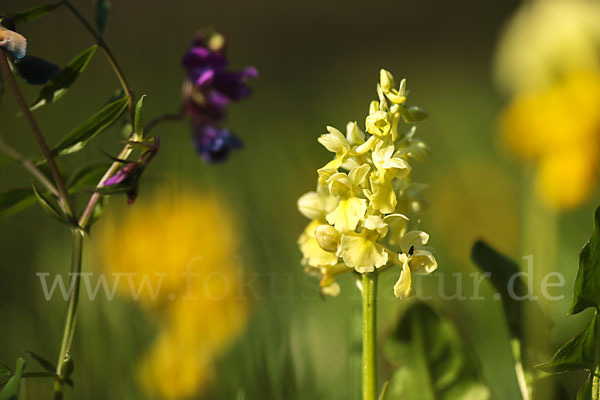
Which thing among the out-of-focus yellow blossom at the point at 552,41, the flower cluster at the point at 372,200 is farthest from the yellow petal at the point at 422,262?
the out-of-focus yellow blossom at the point at 552,41

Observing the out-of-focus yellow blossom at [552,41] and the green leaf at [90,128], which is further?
the out-of-focus yellow blossom at [552,41]

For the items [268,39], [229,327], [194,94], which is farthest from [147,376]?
[268,39]

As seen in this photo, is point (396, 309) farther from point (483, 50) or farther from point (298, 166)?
point (483, 50)

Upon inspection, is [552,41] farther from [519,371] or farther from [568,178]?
[519,371]

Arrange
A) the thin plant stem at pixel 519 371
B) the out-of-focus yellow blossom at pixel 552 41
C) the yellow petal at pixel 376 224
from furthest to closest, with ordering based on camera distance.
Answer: the out-of-focus yellow blossom at pixel 552 41, the thin plant stem at pixel 519 371, the yellow petal at pixel 376 224

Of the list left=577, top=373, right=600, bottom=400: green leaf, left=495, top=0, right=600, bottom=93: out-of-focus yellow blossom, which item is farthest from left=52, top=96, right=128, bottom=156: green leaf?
left=495, top=0, right=600, bottom=93: out-of-focus yellow blossom

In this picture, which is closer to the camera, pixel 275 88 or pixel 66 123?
pixel 66 123

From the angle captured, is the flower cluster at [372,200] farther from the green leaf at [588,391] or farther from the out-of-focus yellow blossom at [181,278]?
the out-of-focus yellow blossom at [181,278]
